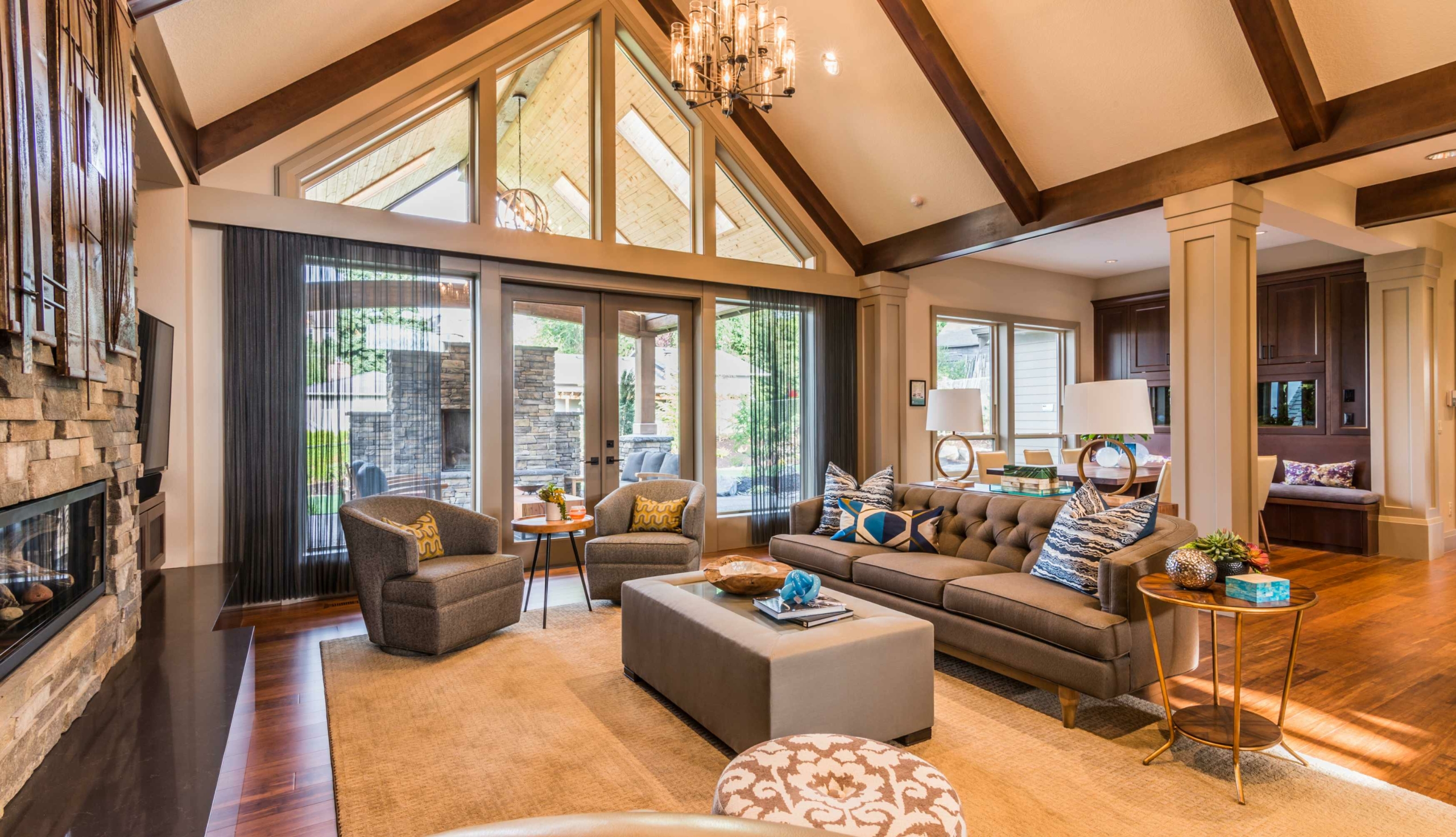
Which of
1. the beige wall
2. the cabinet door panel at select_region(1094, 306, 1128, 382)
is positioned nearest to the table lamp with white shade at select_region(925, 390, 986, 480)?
the beige wall

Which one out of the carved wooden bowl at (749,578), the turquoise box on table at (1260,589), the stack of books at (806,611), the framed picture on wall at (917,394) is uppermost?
the framed picture on wall at (917,394)

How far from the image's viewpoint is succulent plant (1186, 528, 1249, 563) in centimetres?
246

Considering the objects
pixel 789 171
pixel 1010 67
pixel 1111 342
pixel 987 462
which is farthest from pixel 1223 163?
pixel 1111 342

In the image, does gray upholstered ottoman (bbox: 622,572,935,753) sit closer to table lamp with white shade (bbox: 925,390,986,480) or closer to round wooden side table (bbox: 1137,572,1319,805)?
round wooden side table (bbox: 1137,572,1319,805)

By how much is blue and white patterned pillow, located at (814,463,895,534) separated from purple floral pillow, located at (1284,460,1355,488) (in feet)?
15.5

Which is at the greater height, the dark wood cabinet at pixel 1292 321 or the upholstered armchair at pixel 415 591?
the dark wood cabinet at pixel 1292 321

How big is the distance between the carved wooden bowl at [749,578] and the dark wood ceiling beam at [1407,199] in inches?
210

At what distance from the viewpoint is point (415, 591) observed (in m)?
3.52

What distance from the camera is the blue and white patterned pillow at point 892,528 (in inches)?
163

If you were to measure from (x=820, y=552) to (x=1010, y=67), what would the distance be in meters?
3.28

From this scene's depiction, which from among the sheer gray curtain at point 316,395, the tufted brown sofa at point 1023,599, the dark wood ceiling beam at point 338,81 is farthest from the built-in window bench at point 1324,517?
the dark wood ceiling beam at point 338,81

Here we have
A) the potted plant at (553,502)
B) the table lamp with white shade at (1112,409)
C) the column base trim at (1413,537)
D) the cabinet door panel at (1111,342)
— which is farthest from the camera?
the cabinet door panel at (1111,342)

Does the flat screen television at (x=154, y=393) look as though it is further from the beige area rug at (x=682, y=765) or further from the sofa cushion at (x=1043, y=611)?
the sofa cushion at (x=1043, y=611)

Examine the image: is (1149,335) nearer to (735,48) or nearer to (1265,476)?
(1265,476)
